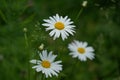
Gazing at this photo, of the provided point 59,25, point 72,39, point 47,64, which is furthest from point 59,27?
point 72,39

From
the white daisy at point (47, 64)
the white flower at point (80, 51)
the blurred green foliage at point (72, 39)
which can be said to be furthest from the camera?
the blurred green foliage at point (72, 39)

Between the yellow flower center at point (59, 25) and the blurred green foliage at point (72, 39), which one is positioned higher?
the blurred green foliage at point (72, 39)

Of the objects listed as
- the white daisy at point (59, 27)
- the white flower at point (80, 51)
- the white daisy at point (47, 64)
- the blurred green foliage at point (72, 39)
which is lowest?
the white daisy at point (47, 64)

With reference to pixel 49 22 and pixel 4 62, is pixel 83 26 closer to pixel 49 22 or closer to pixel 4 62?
pixel 4 62

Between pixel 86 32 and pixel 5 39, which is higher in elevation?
pixel 86 32

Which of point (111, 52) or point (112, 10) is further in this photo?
point (111, 52)

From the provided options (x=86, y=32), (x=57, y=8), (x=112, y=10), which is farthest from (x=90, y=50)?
(x=57, y=8)

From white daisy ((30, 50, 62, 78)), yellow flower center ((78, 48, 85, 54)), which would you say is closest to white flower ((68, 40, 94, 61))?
yellow flower center ((78, 48, 85, 54))

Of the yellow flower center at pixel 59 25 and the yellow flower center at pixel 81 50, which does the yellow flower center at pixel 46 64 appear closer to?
the yellow flower center at pixel 59 25

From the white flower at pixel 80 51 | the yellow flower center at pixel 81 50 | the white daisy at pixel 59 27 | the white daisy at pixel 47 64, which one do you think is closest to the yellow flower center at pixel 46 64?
the white daisy at pixel 47 64

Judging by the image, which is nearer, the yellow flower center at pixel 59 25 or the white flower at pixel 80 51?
the yellow flower center at pixel 59 25
